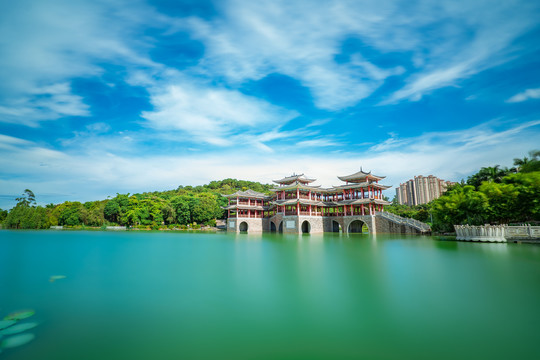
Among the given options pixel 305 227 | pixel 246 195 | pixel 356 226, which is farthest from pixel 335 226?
pixel 246 195

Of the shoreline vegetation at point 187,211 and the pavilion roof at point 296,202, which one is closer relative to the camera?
the shoreline vegetation at point 187,211

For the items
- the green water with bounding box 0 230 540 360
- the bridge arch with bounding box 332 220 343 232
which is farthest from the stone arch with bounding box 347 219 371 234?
the green water with bounding box 0 230 540 360

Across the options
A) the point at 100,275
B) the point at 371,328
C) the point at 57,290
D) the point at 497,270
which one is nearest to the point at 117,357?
the point at 371,328

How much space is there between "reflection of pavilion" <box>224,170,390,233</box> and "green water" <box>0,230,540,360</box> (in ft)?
61.1

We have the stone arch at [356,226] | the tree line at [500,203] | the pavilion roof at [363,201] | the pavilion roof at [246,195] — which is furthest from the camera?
the pavilion roof at [246,195]

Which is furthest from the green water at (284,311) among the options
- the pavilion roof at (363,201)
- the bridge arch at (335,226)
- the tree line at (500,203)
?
the bridge arch at (335,226)

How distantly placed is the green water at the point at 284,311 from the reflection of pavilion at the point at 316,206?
18.6 metres

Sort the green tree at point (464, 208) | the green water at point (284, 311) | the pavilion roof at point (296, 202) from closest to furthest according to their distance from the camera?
the green water at point (284, 311), the green tree at point (464, 208), the pavilion roof at point (296, 202)

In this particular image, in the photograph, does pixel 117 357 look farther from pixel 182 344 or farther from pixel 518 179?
pixel 518 179

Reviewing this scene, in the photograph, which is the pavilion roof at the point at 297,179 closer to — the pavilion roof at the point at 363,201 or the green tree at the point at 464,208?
the pavilion roof at the point at 363,201

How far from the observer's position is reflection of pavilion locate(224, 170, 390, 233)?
2718cm

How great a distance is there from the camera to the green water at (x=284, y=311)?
3.51 meters

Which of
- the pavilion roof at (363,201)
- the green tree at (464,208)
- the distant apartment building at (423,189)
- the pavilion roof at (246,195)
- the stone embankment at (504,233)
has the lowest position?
the stone embankment at (504,233)

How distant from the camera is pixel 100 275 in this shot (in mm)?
7844
